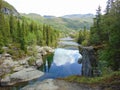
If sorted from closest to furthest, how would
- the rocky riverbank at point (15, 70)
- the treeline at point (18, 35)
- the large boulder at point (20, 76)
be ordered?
the large boulder at point (20, 76) < the rocky riverbank at point (15, 70) < the treeline at point (18, 35)

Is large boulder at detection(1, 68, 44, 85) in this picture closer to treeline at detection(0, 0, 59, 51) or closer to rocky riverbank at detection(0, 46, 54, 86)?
rocky riverbank at detection(0, 46, 54, 86)

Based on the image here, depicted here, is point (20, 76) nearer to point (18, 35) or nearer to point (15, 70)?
point (15, 70)

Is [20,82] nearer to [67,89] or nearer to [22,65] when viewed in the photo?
[22,65]

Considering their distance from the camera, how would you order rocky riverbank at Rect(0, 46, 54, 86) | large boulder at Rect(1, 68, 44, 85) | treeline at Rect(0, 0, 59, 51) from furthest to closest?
treeline at Rect(0, 0, 59, 51) < rocky riverbank at Rect(0, 46, 54, 86) < large boulder at Rect(1, 68, 44, 85)

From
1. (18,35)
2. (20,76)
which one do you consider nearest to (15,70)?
(20,76)

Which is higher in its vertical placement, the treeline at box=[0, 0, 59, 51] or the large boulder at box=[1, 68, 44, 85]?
the treeline at box=[0, 0, 59, 51]

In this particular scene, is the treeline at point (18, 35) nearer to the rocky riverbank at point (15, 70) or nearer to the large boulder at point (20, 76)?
the rocky riverbank at point (15, 70)

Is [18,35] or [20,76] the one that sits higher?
[18,35]

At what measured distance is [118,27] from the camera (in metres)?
34.0

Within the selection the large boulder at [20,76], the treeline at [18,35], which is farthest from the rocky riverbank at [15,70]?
the treeline at [18,35]

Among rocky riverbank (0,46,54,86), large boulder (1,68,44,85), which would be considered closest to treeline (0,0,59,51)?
rocky riverbank (0,46,54,86)

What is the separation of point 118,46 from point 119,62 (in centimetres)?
322

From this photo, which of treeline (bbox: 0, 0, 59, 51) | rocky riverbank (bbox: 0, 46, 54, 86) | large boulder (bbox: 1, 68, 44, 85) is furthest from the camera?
treeline (bbox: 0, 0, 59, 51)

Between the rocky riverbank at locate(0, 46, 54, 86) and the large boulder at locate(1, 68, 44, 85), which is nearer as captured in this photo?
the large boulder at locate(1, 68, 44, 85)
